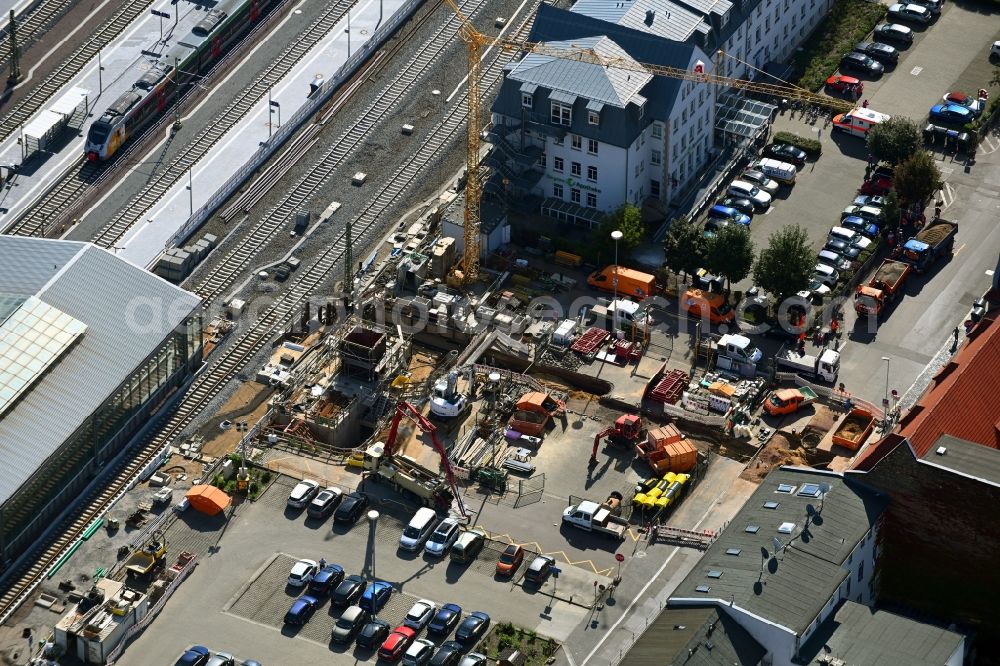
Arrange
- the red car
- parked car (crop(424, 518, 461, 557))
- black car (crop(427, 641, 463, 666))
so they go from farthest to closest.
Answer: parked car (crop(424, 518, 461, 557))
the red car
black car (crop(427, 641, 463, 666))

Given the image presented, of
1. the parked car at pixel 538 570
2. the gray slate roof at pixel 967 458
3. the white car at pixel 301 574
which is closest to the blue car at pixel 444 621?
the parked car at pixel 538 570

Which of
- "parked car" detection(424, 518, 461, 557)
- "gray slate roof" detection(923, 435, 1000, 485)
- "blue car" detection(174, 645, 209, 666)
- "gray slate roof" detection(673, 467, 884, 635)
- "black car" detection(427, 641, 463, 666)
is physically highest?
"gray slate roof" detection(923, 435, 1000, 485)

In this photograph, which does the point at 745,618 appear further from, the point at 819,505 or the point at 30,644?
the point at 30,644

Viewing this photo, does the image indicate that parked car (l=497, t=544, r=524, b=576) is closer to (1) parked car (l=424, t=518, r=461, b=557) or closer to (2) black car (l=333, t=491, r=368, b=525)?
(1) parked car (l=424, t=518, r=461, b=557)

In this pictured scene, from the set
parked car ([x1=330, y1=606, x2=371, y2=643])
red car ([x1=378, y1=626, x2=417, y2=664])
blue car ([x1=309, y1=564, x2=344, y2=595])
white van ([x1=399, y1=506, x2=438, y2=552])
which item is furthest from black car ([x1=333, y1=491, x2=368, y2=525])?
red car ([x1=378, y1=626, x2=417, y2=664])

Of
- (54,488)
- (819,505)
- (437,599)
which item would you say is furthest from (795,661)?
(54,488)

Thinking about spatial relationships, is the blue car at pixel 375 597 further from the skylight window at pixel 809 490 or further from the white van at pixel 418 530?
the skylight window at pixel 809 490
